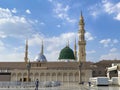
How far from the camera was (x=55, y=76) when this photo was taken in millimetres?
70312

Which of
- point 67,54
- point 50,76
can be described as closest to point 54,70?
point 50,76

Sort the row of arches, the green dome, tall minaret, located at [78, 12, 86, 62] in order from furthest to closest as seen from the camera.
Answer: the green dome, the row of arches, tall minaret, located at [78, 12, 86, 62]

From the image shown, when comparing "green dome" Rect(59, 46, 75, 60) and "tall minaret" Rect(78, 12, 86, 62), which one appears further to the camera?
→ "green dome" Rect(59, 46, 75, 60)

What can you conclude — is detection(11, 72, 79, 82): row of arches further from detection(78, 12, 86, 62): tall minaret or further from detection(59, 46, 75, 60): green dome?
detection(59, 46, 75, 60): green dome

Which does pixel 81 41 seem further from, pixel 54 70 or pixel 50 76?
pixel 50 76

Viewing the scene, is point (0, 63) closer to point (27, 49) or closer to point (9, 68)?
point (9, 68)

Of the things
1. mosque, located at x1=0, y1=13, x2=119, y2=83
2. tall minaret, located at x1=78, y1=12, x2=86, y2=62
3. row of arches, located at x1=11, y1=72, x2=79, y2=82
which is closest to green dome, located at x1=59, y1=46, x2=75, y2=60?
mosque, located at x1=0, y1=13, x2=119, y2=83

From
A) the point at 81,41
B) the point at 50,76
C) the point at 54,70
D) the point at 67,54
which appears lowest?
the point at 50,76

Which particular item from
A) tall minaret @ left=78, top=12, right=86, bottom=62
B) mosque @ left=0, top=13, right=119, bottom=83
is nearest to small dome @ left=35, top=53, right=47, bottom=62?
mosque @ left=0, top=13, right=119, bottom=83

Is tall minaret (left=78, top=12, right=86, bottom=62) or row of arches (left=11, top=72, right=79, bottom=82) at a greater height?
tall minaret (left=78, top=12, right=86, bottom=62)

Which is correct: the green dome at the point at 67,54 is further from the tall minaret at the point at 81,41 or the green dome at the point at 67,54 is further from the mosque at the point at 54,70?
the tall minaret at the point at 81,41

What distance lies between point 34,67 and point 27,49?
243 inches

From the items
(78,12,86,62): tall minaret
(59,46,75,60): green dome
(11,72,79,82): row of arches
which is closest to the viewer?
(78,12,86,62): tall minaret

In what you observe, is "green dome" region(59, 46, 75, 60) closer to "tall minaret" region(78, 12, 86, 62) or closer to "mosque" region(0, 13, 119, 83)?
"mosque" region(0, 13, 119, 83)
